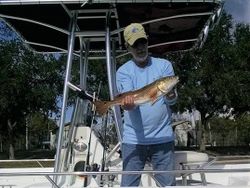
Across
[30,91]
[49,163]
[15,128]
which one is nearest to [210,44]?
[30,91]

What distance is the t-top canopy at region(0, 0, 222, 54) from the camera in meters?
5.39

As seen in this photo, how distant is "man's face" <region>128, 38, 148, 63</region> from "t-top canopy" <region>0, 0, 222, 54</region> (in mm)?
878

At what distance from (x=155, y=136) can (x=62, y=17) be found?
2142 millimetres

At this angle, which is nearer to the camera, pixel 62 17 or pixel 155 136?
pixel 155 136

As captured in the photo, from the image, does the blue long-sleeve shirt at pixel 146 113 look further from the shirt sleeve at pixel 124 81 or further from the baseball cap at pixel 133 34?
the baseball cap at pixel 133 34

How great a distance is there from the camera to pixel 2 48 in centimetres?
3375

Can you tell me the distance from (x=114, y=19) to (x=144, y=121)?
6.65 ft

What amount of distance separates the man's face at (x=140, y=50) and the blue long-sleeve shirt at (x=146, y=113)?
85mm

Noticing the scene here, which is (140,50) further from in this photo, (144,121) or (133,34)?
(144,121)

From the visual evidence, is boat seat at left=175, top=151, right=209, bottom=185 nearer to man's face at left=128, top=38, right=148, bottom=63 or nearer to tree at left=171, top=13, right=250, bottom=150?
man's face at left=128, top=38, right=148, bottom=63

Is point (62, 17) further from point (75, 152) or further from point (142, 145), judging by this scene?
point (142, 145)

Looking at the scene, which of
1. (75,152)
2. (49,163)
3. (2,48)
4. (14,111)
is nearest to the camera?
(75,152)

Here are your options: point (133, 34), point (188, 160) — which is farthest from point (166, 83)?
point (188, 160)

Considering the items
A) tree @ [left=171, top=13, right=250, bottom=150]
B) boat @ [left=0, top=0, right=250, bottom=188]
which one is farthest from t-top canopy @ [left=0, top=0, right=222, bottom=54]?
tree @ [left=171, top=13, right=250, bottom=150]
